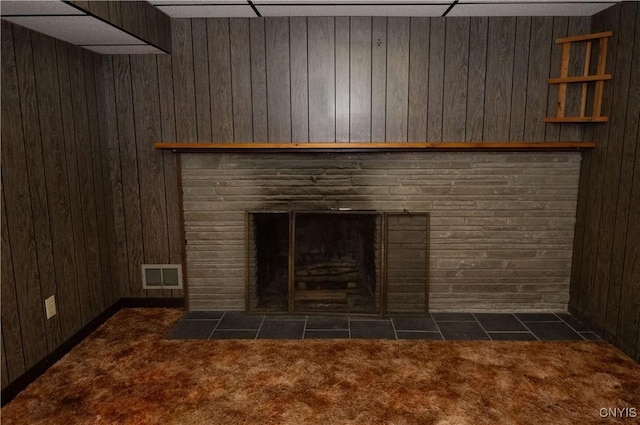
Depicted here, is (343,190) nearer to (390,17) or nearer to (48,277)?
(390,17)

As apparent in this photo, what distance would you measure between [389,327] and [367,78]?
5.86ft

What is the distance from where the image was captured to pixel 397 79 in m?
3.04

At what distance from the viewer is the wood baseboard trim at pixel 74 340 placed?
223 centimetres

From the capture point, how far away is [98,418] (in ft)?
6.72

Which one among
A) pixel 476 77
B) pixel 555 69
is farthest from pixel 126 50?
pixel 555 69

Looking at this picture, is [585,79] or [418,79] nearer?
[585,79]

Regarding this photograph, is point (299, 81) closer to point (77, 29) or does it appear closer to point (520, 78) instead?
point (77, 29)

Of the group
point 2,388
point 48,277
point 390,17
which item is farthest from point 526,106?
point 2,388

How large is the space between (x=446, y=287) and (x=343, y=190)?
1.09 metres

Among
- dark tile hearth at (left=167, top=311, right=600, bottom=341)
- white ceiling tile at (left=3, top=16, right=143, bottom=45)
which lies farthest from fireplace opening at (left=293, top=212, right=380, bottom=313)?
white ceiling tile at (left=3, top=16, right=143, bottom=45)

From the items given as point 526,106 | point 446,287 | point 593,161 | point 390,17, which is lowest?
point 446,287

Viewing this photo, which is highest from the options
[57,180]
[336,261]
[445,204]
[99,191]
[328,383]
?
[57,180]

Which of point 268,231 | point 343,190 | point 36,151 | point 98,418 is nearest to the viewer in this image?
point 98,418

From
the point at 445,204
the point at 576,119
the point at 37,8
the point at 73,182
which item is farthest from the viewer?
the point at 445,204
